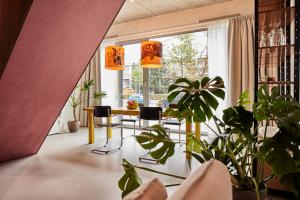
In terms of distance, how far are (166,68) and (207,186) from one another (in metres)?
5.59

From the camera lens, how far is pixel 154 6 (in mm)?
5312

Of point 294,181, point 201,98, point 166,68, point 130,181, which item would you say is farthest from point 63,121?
point 294,181

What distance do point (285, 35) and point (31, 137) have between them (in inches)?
147

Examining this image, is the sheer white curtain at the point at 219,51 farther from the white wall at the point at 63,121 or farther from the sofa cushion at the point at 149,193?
the sofa cushion at the point at 149,193

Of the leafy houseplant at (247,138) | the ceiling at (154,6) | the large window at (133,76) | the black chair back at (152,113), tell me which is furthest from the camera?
the large window at (133,76)

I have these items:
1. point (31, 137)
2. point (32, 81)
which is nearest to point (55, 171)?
point (31, 137)

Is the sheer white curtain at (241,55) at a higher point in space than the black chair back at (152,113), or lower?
higher

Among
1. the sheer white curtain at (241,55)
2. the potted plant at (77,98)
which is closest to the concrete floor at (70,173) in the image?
the potted plant at (77,98)

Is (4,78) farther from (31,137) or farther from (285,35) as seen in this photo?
(285,35)

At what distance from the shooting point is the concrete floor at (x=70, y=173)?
2.53 meters

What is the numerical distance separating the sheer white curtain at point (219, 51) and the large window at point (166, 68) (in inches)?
17.3

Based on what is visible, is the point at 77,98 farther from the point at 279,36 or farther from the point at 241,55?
the point at 279,36

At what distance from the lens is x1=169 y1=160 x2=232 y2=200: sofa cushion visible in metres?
0.66

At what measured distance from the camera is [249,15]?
471 cm
